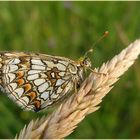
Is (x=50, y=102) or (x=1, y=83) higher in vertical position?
(x=1, y=83)

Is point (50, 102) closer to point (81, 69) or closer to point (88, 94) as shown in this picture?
point (81, 69)

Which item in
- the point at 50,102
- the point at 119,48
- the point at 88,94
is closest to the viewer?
the point at 88,94

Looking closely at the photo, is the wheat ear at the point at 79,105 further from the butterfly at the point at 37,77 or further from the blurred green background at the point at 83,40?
the blurred green background at the point at 83,40

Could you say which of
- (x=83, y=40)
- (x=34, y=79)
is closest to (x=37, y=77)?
(x=34, y=79)

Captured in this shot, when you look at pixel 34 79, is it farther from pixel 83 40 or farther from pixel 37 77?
pixel 83 40

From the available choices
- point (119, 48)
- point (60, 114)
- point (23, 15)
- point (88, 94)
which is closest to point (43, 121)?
point (60, 114)

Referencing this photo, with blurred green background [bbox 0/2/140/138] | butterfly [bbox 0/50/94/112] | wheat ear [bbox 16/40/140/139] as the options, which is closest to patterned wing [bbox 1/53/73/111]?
butterfly [bbox 0/50/94/112]
